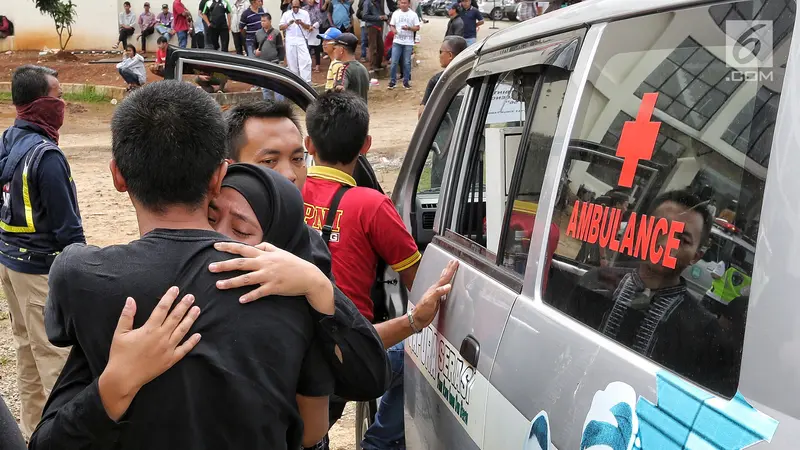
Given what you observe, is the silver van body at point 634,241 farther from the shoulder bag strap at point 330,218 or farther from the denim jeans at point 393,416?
the denim jeans at point 393,416

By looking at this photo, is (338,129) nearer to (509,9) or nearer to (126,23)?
(126,23)

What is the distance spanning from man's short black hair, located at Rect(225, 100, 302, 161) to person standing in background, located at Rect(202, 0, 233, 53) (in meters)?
18.4

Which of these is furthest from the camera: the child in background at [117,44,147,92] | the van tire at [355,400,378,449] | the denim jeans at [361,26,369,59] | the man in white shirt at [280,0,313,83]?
the denim jeans at [361,26,369,59]

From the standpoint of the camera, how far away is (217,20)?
20.1 metres

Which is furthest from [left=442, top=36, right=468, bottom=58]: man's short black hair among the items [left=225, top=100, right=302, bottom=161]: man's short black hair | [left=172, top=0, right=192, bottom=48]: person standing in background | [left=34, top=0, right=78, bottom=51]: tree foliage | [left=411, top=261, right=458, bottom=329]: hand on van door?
[left=34, top=0, right=78, bottom=51]: tree foliage

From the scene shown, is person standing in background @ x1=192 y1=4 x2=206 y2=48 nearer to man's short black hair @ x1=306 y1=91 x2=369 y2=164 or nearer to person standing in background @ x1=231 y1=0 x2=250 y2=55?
person standing in background @ x1=231 y1=0 x2=250 y2=55

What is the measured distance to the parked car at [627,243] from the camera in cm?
119

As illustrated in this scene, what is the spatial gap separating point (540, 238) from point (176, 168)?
895 millimetres

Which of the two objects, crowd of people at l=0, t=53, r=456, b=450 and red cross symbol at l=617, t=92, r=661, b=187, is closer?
crowd of people at l=0, t=53, r=456, b=450

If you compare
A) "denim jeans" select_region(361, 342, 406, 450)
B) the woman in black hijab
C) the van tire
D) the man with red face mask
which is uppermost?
the woman in black hijab

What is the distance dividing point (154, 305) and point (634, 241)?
96cm

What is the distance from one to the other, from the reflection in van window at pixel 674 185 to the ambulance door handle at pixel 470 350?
0.35m

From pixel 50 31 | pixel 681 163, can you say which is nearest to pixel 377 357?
pixel 681 163

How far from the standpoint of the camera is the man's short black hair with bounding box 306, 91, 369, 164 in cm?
303
